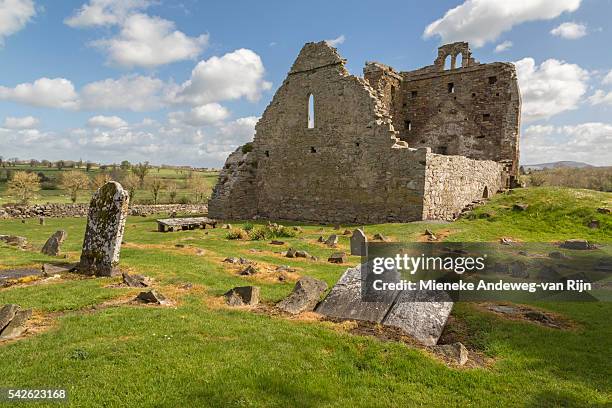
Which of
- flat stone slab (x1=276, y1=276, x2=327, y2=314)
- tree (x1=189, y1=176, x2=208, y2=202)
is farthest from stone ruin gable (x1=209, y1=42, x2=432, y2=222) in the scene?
tree (x1=189, y1=176, x2=208, y2=202)

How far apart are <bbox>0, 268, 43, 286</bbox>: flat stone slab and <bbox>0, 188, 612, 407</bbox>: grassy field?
0.77 meters

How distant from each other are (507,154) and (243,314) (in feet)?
82.1

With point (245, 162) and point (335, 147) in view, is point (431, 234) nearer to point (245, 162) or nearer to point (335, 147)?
point (335, 147)

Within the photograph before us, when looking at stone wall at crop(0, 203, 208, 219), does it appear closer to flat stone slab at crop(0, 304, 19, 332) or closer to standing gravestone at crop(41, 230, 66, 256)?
standing gravestone at crop(41, 230, 66, 256)

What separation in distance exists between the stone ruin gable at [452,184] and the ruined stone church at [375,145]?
0.06 metres

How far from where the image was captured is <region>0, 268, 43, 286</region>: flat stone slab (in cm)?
892

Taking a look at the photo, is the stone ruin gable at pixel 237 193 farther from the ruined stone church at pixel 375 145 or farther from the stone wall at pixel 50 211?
the stone wall at pixel 50 211

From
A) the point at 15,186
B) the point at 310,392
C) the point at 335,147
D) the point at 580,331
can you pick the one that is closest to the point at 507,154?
the point at 335,147

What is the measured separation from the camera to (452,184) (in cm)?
2105

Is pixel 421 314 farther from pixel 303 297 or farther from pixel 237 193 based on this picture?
pixel 237 193

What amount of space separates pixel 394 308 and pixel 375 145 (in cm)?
1561

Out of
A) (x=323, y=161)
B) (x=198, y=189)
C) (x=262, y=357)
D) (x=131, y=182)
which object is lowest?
(x=262, y=357)

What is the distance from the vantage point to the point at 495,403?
4.61m

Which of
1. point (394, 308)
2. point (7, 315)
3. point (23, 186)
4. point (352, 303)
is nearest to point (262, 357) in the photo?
point (352, 303)
